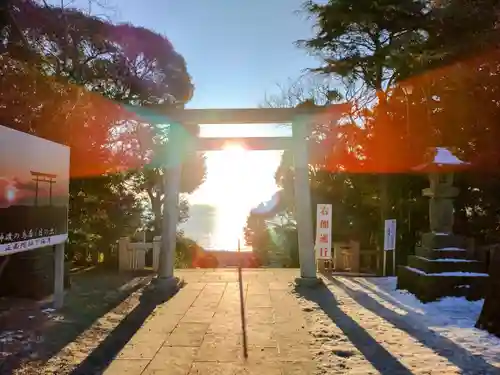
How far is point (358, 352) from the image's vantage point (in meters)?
5.22

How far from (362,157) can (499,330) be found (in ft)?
30.2

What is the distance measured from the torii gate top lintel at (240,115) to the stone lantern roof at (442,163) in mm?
2672

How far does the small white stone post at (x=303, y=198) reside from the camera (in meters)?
10.6

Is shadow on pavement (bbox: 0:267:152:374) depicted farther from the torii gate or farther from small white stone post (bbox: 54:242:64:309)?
the torii gate

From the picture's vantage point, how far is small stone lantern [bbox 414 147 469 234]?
28.0 ft

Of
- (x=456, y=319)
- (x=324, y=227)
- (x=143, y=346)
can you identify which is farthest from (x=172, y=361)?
(x=324, y=227)

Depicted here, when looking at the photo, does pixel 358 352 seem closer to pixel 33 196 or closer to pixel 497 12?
pixel 33 196

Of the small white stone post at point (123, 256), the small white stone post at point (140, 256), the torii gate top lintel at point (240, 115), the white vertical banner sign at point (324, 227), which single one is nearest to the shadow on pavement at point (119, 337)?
the torii gate top lintel at point (240, 115)

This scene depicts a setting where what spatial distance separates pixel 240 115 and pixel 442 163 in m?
4.10

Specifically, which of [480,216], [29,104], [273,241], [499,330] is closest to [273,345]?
[499,330]

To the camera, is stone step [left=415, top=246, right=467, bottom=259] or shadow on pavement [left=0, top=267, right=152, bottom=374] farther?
stone step [left=415, top=246, right=467, bottom=259]

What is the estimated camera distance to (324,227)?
12.1 m

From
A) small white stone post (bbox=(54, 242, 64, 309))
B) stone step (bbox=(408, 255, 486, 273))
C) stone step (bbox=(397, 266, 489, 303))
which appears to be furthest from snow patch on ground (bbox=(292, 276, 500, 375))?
small white stone post (bbox=(54, 242, 64, 309))

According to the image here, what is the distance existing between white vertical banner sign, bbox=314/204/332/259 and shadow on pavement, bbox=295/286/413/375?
283 cm
